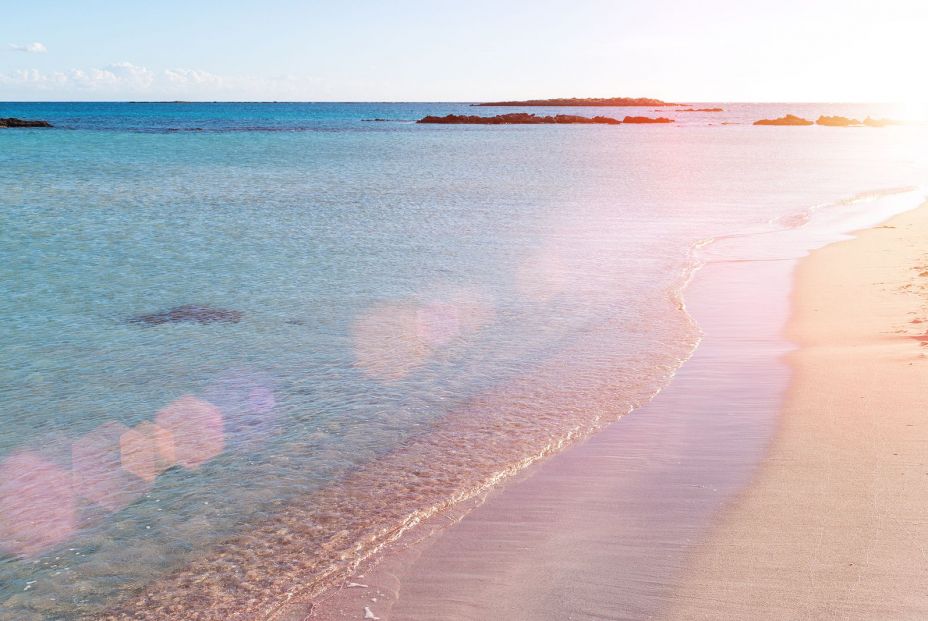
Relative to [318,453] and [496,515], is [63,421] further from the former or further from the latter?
[496,515]

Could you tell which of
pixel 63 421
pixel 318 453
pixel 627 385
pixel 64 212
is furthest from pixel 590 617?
pixel 64 212

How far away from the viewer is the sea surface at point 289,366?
6.05 metres

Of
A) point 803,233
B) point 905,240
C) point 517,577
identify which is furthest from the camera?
point 803,233

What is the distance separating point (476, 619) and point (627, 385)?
5144 millimetres

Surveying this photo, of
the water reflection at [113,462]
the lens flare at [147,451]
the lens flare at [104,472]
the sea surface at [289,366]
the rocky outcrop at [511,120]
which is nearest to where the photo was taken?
the sea surface at [289,366]

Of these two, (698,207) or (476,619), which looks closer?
(476,619)

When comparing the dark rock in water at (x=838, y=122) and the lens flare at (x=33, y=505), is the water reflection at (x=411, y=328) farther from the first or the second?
the dark rock in water at (x=838, y=122)

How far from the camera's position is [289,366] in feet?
34.1

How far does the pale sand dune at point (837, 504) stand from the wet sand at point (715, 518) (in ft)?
0.05

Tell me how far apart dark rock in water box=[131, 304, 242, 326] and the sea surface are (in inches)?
2.9

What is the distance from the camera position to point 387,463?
753 centimetres

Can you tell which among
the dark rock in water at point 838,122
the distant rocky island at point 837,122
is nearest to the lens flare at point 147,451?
the distant rocky island at point 837,122

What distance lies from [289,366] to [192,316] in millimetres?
3413

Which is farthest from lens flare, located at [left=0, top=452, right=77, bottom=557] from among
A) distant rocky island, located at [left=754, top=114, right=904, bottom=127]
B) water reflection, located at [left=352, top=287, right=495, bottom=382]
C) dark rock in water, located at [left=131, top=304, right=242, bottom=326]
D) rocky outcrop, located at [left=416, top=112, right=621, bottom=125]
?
distant rocky island, located at [left=754, top=114, right=904, bottom=127]
